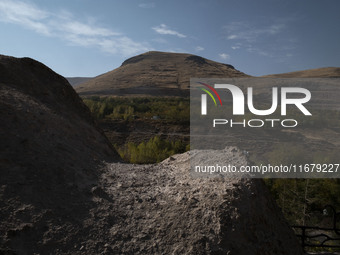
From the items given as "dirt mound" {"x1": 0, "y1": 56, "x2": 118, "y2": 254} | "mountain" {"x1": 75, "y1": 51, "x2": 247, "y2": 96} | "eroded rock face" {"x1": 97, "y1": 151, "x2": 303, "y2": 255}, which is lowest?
"eroded rock face" {"x1": 97, "y1": 151, "x2": 303, "y2": 255}

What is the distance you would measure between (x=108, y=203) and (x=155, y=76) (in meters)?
90.8

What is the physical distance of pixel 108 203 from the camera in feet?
8.51

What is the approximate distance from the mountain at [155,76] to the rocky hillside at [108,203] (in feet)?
221

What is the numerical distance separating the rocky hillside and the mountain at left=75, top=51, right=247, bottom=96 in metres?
67.4

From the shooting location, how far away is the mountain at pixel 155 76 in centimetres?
7569

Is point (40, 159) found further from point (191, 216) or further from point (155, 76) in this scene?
point (155, 76)

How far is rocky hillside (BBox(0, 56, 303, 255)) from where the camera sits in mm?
2236

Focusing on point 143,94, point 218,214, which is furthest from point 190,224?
point 143,94

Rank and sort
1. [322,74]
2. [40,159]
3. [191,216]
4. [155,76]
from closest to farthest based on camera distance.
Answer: [191,216]
[40,159]
[322,74]
[155,76]

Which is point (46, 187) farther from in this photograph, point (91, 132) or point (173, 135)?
point (173, 135)

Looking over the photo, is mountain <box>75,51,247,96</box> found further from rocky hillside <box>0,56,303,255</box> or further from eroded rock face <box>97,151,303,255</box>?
eroded rock face <box>97,151,303,255</box>

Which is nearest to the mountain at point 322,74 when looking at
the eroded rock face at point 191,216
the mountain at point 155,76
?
the mountain at point 155,76

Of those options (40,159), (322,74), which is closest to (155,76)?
(322,74)

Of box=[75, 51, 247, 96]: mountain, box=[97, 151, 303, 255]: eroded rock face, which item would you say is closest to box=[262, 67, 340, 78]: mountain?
box=[75, 51, 247, 96]: mountain
